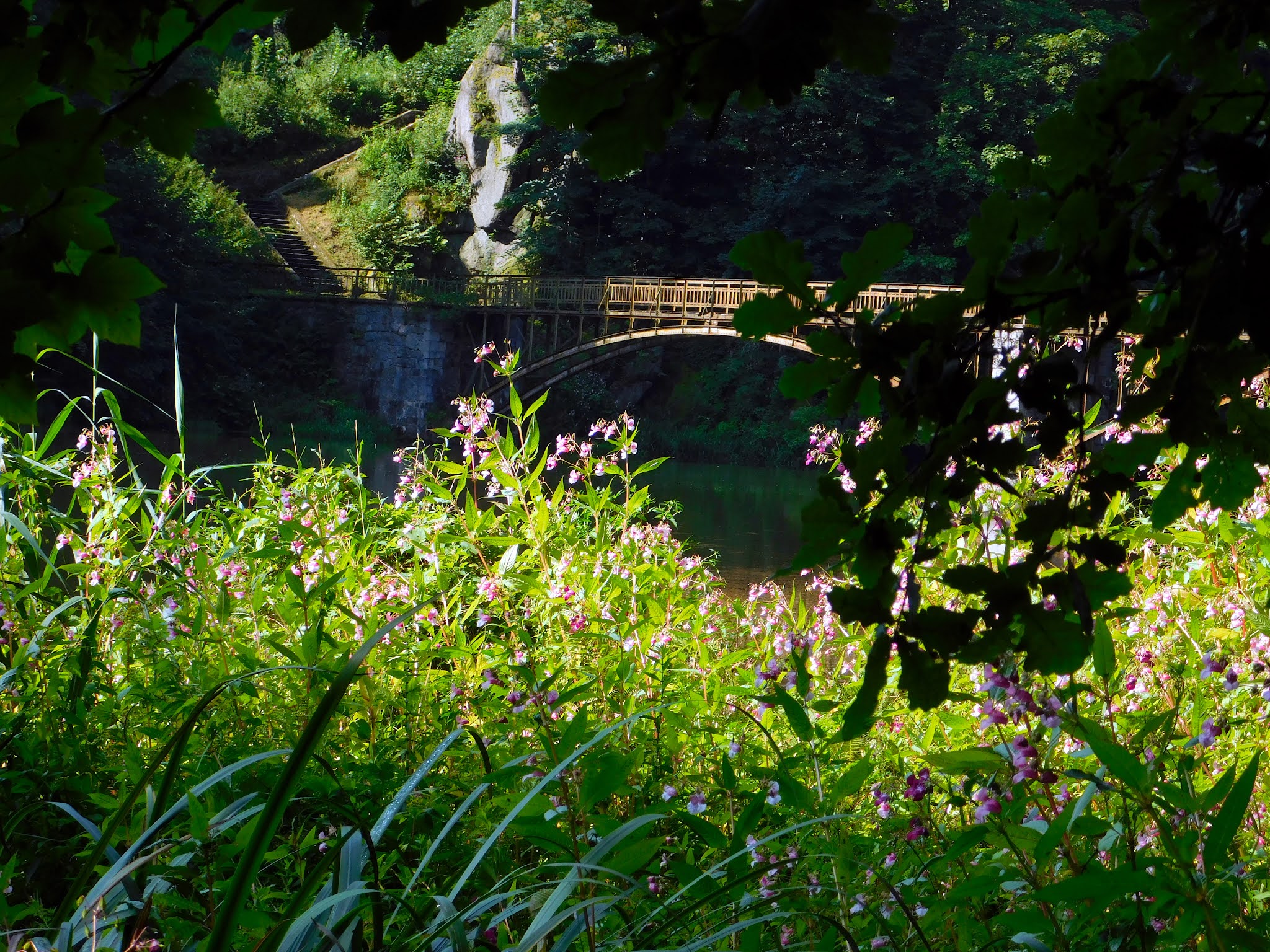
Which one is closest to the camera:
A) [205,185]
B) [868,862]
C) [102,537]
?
[868,862]

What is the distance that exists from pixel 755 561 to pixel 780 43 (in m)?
9.88

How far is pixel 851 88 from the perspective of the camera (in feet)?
82.8

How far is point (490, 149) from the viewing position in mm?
27531

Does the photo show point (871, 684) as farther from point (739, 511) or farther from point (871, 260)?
point (739, 511)

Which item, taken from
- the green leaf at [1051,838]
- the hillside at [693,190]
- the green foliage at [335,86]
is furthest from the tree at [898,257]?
the green foliage at [335,86]

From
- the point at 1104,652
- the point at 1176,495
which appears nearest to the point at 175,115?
the point at 1176,495

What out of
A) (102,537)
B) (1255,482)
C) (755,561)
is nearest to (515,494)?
(102,537)

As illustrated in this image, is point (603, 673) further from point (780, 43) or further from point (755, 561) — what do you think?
point (755, 561)

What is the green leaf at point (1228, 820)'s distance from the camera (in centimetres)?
89

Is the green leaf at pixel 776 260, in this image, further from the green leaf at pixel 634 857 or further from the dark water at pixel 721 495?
the dark water at pixel 721 495

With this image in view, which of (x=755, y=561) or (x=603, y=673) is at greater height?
(x=603, y=673)

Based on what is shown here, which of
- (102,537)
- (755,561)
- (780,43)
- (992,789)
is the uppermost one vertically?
(780,43)

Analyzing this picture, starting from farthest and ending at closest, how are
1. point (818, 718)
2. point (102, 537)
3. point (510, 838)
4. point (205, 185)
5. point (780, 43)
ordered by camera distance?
point (205, 185) → point (102, 537) → point (818, 718) → point (510, 838) → point (780, 43)

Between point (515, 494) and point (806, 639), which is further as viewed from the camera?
point (515, 494)
